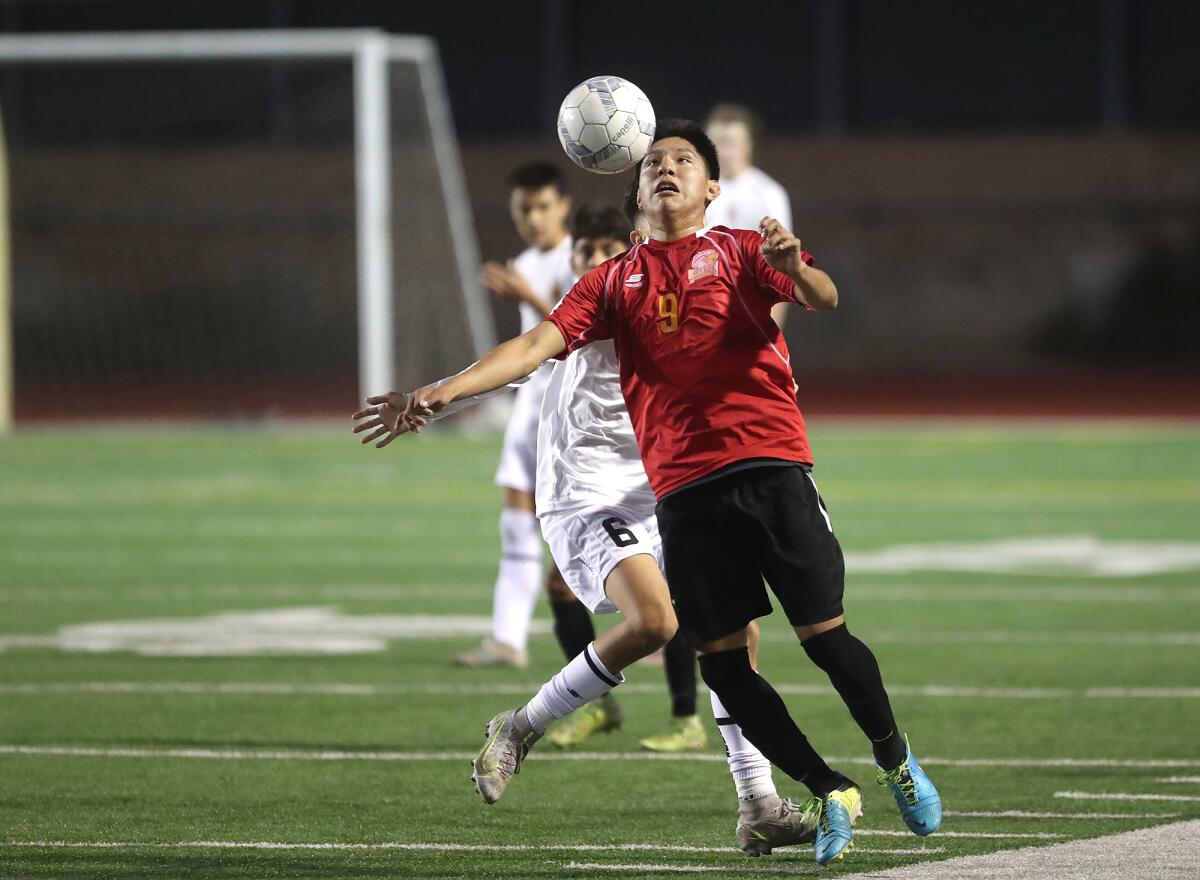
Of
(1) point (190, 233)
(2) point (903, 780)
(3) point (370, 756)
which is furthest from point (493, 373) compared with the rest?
(1) point (190, 233)

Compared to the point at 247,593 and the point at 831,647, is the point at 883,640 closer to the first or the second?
the point at 247,593

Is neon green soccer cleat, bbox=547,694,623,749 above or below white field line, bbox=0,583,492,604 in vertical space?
above

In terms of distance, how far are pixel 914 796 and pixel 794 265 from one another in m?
1.50

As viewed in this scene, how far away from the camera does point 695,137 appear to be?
587cm

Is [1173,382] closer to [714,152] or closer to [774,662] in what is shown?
[774,662]

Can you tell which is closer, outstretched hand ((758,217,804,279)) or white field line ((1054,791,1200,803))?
outstretched hand ((758,217,804,279))

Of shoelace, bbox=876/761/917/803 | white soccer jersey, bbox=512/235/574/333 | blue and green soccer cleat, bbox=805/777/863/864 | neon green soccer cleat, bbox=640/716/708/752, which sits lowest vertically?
neon green soccer cleat, bbox=640/716/708/752

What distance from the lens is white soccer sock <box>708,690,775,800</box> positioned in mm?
5805

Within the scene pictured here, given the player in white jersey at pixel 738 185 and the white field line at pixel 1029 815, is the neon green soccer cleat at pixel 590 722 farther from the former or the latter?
the player in white jersey at pixel 738 185

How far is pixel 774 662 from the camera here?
9922 millimetres

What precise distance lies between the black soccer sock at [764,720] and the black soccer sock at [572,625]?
255cm

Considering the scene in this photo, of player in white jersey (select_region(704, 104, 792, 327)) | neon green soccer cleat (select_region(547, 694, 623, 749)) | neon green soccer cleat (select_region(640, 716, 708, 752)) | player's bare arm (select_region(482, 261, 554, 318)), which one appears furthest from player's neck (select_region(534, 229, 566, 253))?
neon green soccer cleat (select_region(640, 716, 708, 752))

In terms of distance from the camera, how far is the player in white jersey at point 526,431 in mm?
9312

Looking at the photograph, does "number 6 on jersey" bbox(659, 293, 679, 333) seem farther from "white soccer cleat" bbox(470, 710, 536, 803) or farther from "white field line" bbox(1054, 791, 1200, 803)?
"white field line" bbox(1054, 791, 1200, 803)
